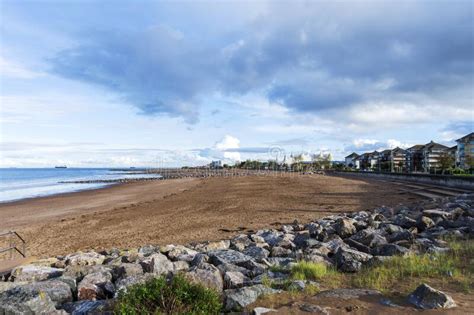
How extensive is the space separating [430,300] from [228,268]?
3269 mm

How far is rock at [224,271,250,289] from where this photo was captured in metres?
5.25

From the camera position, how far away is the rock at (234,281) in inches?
207

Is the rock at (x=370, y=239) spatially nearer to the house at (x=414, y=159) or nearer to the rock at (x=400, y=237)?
the rock at (x=400, y=237)

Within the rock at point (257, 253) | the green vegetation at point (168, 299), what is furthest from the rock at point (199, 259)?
the green vegetation at point (168, 299)

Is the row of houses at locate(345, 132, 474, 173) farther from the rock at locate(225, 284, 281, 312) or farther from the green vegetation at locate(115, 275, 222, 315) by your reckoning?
the green vegetation at locate(115, 275, 222, 315)

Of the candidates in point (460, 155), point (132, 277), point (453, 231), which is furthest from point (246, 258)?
point (460, 155)

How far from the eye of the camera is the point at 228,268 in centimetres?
621

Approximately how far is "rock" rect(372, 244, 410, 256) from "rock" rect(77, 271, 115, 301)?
16.7 ft

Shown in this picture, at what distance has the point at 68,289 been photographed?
5.12m

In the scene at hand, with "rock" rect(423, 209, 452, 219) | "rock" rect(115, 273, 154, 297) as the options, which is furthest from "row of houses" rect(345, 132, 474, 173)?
"rock" rect(115, 273, 154, 297)

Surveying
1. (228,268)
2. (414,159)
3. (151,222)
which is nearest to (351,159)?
(414,159)

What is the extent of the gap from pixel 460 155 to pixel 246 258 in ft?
289

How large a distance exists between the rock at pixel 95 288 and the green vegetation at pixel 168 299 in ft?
4.39

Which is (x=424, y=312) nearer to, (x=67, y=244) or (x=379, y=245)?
(x=379, y=245)
